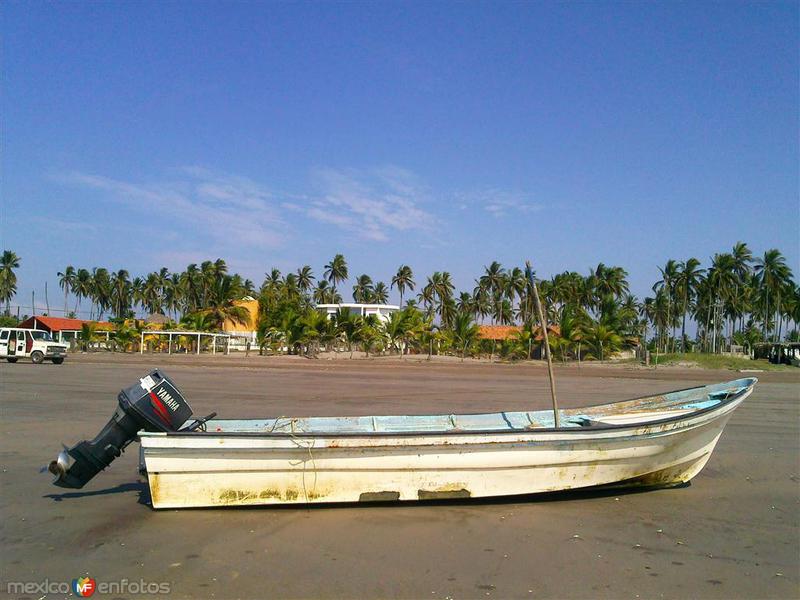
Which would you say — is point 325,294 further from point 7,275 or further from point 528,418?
point 528,418

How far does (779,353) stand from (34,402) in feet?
206

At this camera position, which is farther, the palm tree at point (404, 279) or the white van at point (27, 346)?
the palm tree at point (404, 279)

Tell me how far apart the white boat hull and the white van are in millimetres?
31275

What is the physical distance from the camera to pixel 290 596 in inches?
186

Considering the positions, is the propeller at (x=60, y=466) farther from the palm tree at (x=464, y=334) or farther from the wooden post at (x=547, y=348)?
the palm tree at (x=464, y=334)

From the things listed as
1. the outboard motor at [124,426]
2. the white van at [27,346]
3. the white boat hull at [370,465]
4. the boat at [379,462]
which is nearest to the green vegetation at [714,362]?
the white van at [27,346]

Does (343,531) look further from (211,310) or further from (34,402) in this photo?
(211,310)

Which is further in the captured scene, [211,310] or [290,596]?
[211,310]

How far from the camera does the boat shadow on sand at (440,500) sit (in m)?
7.06

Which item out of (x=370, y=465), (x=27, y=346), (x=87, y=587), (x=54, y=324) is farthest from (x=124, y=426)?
(x=54, y=324)

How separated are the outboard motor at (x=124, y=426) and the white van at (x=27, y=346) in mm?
30628

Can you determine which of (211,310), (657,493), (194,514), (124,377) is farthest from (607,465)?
(211,310)

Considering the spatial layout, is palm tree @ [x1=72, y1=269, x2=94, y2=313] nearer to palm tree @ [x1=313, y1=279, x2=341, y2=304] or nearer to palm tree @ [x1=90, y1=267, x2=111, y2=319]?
palm tree @ [x1=90, y1=267, x2=111, y2=319]

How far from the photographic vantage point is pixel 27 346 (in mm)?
32875
